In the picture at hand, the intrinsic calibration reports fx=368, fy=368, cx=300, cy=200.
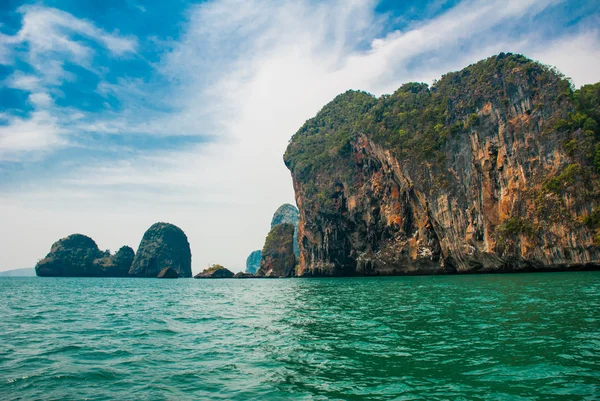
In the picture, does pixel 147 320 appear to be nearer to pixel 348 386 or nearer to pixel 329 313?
pixel 329 313

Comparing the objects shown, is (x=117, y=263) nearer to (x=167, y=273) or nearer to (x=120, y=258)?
(x=120, y=258)

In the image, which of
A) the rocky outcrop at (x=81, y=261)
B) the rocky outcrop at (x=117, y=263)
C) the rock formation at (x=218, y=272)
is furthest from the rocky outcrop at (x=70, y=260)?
the rock formation at (x=218, y=272)

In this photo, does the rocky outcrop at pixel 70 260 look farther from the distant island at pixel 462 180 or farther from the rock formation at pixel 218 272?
the distant island at pixel 462 180

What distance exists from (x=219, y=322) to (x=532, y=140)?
48.2m

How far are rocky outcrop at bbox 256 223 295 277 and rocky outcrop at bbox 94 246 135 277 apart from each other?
2642 inches

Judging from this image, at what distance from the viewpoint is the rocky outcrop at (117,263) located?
142 meters

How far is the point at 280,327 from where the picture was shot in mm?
14719

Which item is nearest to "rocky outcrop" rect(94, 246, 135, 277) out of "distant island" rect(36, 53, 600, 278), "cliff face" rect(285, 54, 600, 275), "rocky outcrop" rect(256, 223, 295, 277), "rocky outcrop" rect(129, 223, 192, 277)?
"rocky outcrop" rect(129, 223, 192, 277)

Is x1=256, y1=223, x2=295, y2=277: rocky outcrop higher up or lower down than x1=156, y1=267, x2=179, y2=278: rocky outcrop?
higher up

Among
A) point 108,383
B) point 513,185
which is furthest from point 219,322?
point 513,185

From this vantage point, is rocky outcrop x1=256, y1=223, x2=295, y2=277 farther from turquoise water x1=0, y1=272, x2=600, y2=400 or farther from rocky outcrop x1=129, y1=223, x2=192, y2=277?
turquoise water x1=0, y1=272, x2=600, y2=400

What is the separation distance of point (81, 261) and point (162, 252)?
29.0 metres

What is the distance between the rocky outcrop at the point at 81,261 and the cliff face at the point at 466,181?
9257 centimetres

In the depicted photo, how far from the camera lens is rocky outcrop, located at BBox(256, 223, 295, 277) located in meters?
105
